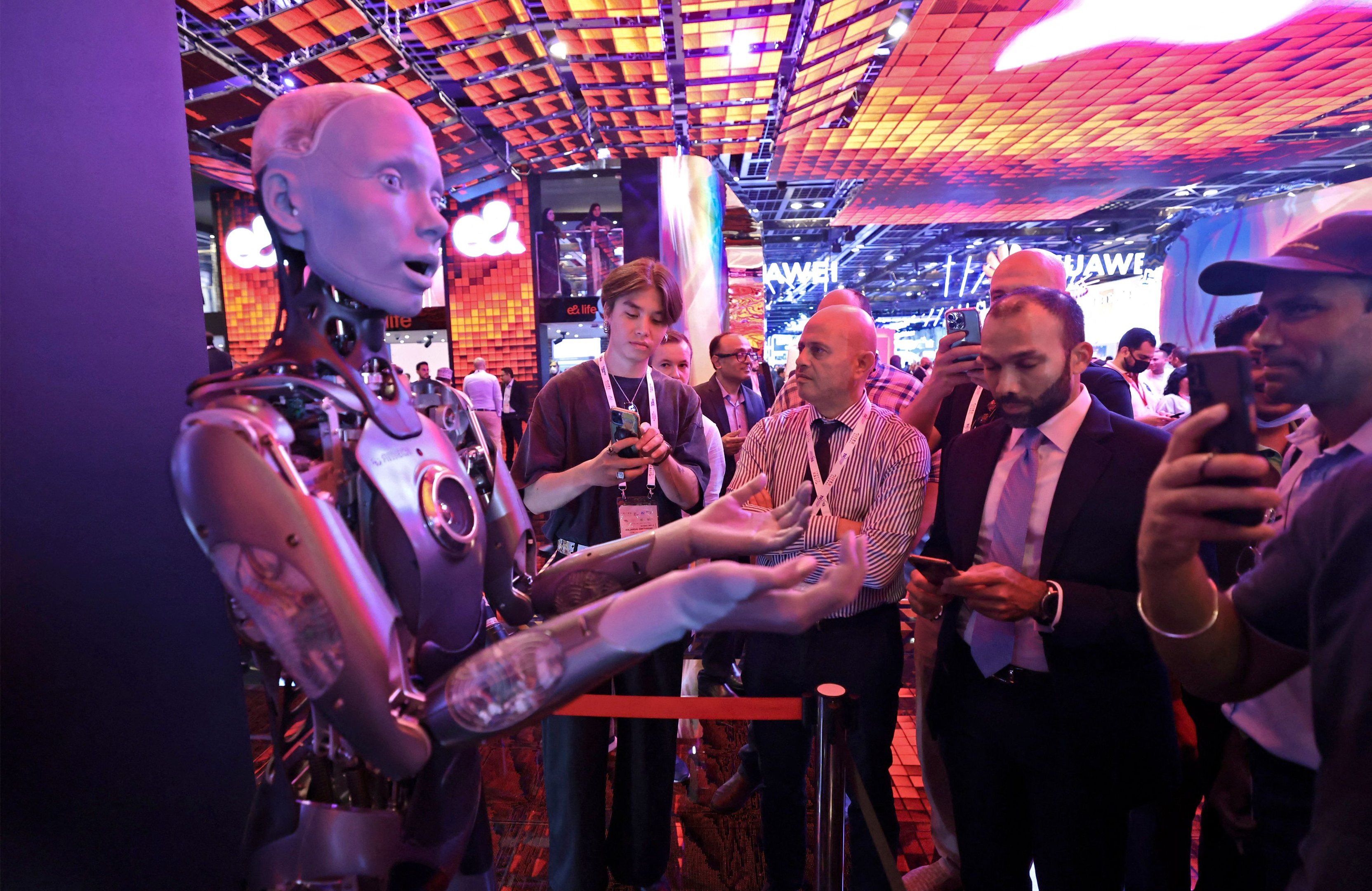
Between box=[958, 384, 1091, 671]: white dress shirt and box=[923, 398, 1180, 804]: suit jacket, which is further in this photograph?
box=[958, 384, 1091, 671]: white dress shirt

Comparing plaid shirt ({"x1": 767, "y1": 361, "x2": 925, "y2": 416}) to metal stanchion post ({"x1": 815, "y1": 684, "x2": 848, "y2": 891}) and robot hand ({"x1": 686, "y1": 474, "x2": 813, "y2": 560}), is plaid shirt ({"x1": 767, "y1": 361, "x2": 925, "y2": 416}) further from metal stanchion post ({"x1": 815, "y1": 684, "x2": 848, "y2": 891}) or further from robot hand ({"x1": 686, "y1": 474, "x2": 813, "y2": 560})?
robot hand ({"x1": 686, "y1": 474, "x2": 813, "y2": 560})

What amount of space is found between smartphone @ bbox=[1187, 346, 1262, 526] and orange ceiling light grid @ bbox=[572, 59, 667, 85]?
8.50 meters

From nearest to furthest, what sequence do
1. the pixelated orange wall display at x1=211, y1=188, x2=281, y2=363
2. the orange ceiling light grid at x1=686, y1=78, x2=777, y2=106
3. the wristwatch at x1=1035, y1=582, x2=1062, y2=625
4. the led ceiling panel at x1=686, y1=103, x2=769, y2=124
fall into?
the wristwatch at x1=1035, y1=582, x2=1062, y2=625 → the orange ceiling light grid at x1=686, y1=78, x2=777, y2=106 → the led ceiling panel at x1=686, y1=103, x2=769, y2=124 → the pixelated orange wall display at x1=211, y1=188, x2=281, y2=363

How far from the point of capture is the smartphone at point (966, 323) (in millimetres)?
2732

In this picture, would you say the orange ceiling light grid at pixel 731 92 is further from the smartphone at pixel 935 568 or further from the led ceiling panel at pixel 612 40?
the smartphone at pixel 935 568

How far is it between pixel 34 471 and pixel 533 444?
1206mm

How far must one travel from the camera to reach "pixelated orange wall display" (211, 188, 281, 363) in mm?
12727

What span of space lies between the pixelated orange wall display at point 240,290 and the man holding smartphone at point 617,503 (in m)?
13.1

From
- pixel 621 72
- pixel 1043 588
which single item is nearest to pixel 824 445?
pixel 1043 588

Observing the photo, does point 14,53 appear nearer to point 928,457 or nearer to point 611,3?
point 928,457

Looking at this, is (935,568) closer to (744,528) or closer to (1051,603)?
(1051,603)

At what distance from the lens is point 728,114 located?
996 centimetres

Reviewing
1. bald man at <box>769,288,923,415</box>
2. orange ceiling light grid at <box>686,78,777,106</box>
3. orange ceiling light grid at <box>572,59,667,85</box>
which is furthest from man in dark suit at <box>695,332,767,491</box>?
orange ceiling light grid at <box>686,78,777,106</box>

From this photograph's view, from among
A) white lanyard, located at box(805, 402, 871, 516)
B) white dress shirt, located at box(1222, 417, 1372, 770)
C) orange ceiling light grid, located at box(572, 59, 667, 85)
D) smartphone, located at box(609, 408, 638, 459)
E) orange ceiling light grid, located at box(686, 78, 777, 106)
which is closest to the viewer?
white dress shirt, located at box(1222, 417, 1372, 770)
